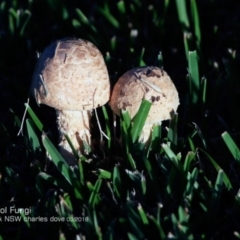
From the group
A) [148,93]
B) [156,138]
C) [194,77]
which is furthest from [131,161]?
[194,77]

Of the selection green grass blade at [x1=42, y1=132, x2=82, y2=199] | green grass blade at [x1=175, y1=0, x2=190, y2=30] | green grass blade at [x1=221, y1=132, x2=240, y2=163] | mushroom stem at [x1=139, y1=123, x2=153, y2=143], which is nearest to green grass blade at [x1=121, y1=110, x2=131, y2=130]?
mushroom stem at [x1=139, y1=123, x2=153, y2=143]

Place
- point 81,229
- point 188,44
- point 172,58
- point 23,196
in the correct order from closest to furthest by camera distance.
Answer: point 81,229 < point 23,196 < point 188,44 < point 172,58

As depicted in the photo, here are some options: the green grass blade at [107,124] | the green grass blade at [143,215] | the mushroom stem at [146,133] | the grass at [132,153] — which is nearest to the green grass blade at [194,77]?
the grass at [132,153]

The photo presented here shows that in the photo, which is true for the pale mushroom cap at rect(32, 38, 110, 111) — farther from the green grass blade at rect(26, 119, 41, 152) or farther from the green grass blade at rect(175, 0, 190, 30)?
the green grass blade at rect(175, 0, 190, 30)

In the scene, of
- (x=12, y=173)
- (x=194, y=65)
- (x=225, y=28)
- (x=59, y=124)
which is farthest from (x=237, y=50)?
(x=12, y=173)

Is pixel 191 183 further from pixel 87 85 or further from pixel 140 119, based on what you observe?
pixel 87 85

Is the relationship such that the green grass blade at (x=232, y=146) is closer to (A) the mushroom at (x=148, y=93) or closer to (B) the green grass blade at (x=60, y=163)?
(A) the mushroom at (x=148, y=93)

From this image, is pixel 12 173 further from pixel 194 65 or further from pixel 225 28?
pixel 225 28
